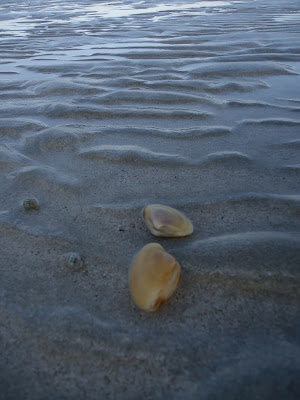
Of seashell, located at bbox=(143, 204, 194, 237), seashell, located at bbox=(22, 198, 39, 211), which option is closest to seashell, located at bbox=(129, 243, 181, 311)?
seashell, located at bbox=(143, 204, 194, 237)

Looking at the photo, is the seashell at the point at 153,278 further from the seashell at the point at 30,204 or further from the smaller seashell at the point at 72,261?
the seashell at the point at 30,204

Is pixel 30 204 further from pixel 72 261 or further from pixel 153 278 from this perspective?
pixel 153 278

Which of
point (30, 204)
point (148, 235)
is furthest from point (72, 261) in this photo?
point (30, 204)

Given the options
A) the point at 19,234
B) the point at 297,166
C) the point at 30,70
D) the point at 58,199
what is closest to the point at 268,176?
the point at 297,166

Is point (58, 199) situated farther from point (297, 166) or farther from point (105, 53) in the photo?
point (105, 53)

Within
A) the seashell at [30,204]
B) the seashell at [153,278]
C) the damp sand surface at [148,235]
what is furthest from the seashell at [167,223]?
the seashell at [30,204]

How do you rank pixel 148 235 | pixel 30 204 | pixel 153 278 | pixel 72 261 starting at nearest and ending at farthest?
pixel 153 278 → pixel 72 261 → pixel 148 235 → pixel 30 204

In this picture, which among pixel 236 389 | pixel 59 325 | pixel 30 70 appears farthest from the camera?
→ pixel 30 70
